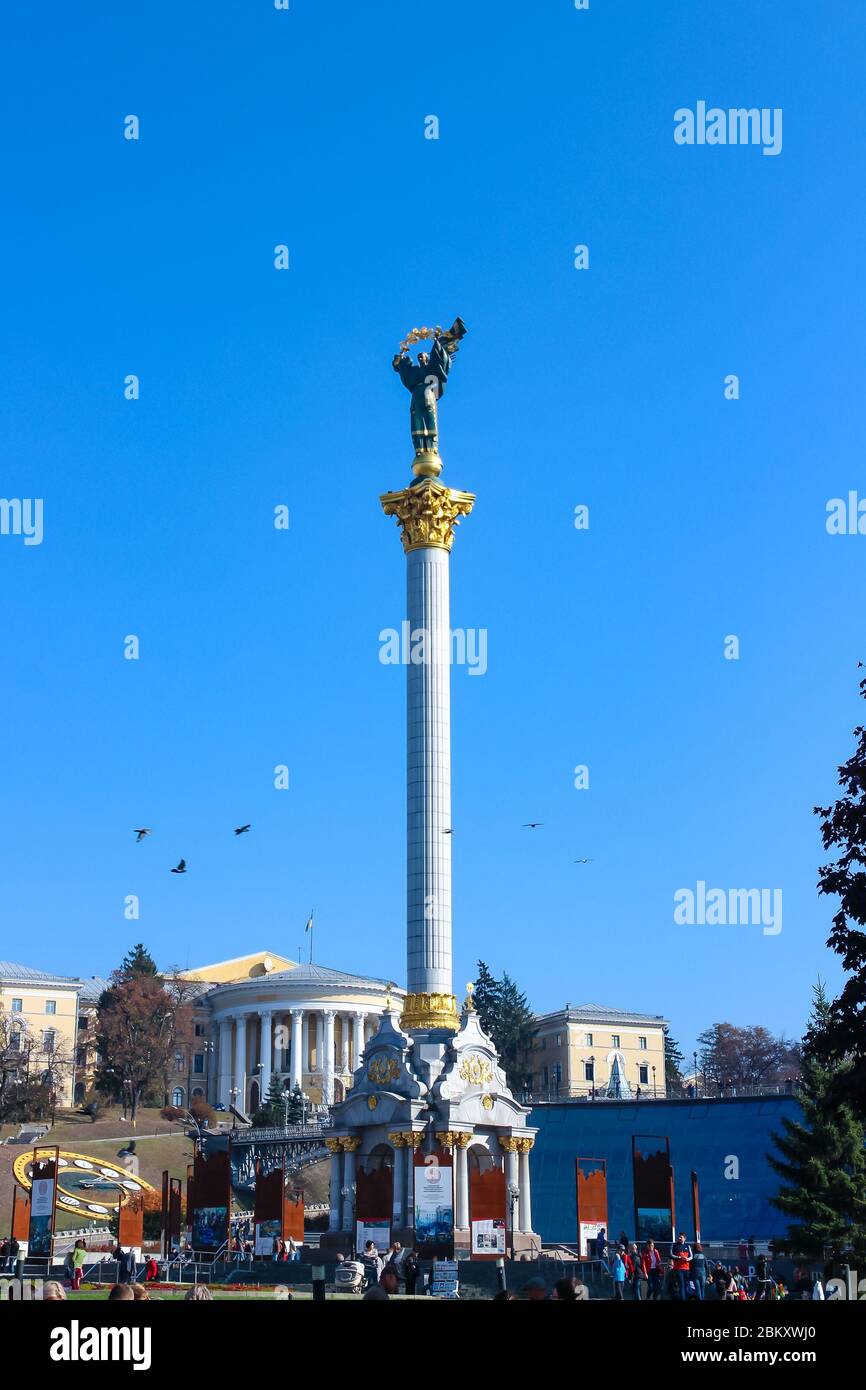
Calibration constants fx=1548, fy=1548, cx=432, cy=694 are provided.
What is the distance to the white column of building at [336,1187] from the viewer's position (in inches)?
2053

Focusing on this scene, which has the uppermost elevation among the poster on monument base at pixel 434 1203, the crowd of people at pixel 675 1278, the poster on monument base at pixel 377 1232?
the poster on monument base at pixel 434 1203

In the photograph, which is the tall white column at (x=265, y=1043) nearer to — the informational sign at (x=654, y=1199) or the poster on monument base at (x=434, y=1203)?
the poster on monument base at (x=434, y=1203)

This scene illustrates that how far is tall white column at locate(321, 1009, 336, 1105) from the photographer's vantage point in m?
110

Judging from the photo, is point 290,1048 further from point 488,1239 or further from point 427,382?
point 488,1239

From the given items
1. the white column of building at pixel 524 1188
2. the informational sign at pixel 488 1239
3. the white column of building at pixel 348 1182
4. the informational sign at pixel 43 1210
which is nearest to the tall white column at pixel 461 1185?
the white column of building at pixel 524 1188

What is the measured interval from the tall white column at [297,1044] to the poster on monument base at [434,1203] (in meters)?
73.4

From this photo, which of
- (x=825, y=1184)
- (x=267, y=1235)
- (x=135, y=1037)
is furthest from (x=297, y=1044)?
(x=267, y=1235)

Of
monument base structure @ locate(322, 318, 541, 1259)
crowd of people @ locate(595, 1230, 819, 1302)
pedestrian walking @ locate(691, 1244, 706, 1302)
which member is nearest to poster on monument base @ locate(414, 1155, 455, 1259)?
crowd of people @ locate(595, 1230, 819, 1302)

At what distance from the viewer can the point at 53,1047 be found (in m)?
118

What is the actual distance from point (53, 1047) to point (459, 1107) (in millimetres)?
74416

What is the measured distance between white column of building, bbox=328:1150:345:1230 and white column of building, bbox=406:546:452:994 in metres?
6.19

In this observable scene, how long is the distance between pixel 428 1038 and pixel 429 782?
8913 millimetres

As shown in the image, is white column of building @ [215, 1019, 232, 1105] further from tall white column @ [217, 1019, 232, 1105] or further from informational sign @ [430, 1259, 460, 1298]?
informational sign @ [430, 1259, 460, 1298]
